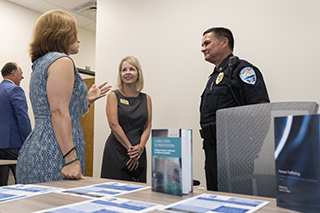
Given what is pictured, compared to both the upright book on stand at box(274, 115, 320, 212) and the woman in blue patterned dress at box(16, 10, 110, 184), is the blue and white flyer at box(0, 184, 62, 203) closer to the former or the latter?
the woman in blue patterned dress at box(16, 10, 110, 184)

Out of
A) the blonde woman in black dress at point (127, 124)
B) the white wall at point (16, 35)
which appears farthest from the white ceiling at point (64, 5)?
the blonde woman in black dress at point (127, 124)

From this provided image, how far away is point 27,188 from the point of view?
38.5 inches

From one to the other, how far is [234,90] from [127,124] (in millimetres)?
925

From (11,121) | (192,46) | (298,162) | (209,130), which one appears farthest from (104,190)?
(11,121)

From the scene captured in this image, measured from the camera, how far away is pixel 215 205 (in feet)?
2.41

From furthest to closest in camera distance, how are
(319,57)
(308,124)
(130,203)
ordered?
(319,57), (130,203), (308,124)

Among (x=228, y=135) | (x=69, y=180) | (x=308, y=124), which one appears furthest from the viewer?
(x=228, y=135)

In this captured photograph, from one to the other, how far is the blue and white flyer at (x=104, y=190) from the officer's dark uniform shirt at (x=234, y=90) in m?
1.16

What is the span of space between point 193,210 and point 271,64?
2.00 meters

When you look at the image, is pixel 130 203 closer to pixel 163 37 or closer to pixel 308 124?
pixel 308 124

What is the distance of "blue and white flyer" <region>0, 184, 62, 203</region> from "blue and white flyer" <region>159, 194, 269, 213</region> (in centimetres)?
43

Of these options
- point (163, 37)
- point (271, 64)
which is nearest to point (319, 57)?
point (271, 64)

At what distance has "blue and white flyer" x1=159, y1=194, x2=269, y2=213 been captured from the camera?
69 cm

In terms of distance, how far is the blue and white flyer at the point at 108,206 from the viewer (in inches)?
27.3
